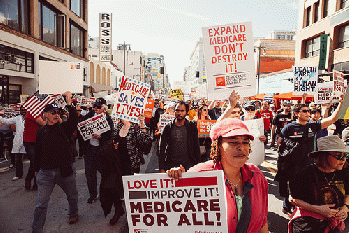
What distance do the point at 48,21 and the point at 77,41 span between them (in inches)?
221

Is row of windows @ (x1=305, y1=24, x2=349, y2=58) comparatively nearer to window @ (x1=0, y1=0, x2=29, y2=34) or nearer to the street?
the street

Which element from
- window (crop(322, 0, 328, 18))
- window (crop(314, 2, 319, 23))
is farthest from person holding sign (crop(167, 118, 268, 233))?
window (crop(314, 2, 319, 23))

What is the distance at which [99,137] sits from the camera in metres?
5.35

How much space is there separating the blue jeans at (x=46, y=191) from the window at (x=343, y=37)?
74.8 ft

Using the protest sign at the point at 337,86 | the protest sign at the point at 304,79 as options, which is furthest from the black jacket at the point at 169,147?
the protest sign at the point at 304,79

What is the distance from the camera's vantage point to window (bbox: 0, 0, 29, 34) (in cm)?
1403

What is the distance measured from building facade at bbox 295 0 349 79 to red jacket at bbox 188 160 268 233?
67.6 feet

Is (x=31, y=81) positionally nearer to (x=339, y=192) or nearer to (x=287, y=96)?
(x=287, y=96)

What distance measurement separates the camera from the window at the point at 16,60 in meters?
14.3

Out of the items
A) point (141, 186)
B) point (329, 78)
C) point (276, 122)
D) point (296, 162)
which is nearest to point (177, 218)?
point (141, 186)

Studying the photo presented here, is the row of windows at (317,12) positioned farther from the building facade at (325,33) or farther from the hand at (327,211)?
the hand at (327,211)

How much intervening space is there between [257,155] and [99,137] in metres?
3.08

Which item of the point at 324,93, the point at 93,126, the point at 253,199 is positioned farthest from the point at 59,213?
the point at 324,93

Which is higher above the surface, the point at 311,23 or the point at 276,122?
the point at 311,23
